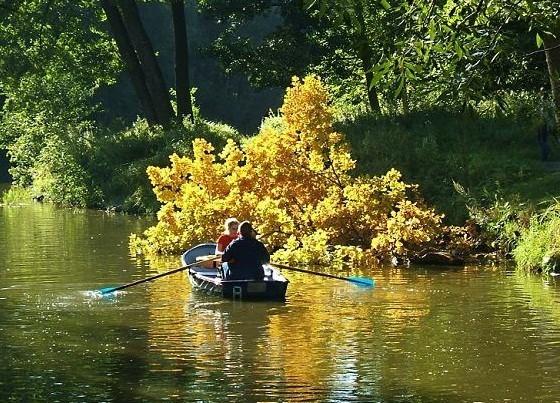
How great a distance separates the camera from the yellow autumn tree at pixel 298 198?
22.9 metres

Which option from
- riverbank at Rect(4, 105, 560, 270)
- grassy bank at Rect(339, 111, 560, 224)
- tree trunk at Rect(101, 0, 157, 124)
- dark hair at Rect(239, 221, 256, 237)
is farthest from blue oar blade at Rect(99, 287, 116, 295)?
tree trunk at Rect(101, 0, 157, 124)

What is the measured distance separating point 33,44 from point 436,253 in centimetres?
2372

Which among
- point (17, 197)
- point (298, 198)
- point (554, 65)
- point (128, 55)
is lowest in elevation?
point (298, 198)

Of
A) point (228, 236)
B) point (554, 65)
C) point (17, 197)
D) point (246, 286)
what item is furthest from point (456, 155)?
point (17, 197)

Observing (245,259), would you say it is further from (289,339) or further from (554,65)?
(554,65)

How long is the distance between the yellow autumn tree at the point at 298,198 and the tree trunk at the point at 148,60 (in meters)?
16.4

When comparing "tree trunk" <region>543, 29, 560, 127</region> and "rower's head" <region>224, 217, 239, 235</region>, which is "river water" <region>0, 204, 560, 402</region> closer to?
"rower's head" <region>224, 217, 239, 235</region>

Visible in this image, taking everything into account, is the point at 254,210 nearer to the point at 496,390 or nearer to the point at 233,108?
the point at 496,390

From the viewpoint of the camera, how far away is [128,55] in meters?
41.3

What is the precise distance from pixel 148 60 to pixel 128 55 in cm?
71

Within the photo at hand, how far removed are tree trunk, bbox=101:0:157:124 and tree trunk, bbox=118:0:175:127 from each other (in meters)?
0.17

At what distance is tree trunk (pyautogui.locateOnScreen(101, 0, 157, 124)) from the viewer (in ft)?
136

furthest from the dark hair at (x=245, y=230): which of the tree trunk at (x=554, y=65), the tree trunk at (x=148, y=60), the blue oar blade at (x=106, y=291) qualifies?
the tree trunk at (x=148, y=60)

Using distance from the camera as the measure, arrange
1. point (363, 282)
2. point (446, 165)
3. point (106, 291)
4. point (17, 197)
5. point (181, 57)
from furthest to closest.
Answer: point (17, 197)
point (181, 57)
point (446, 165)
point (363, 282)
point (106, 291)
